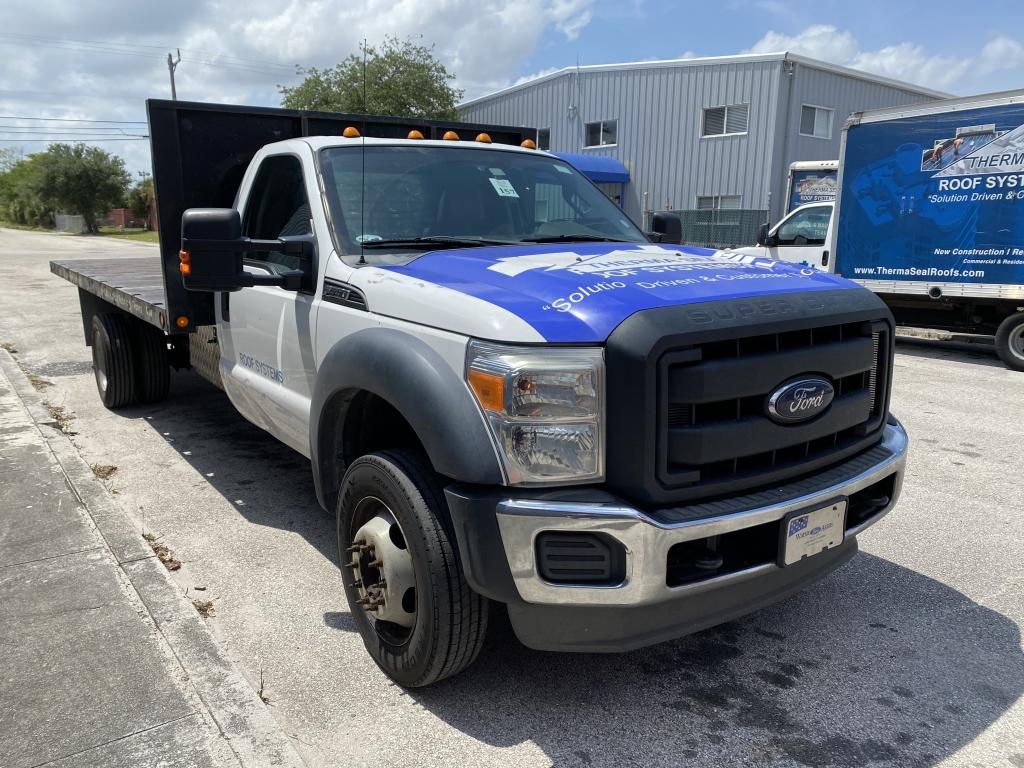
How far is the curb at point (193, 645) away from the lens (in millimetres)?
2535

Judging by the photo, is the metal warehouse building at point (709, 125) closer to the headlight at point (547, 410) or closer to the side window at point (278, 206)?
the side window at point (278, 206)

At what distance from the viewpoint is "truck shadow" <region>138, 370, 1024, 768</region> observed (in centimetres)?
259

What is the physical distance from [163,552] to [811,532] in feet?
10.1

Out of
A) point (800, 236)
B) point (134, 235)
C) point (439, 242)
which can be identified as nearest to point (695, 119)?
point (800, 236)

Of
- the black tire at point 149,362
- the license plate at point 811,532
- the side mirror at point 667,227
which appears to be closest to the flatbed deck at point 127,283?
the black tire at point 149,362

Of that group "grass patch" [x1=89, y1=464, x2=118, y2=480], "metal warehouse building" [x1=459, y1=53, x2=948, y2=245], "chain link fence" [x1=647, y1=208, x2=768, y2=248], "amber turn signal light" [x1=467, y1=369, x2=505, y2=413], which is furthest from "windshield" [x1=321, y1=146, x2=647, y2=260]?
"chain link fence" [x1=647, y1=208, x2=768, y2=248]

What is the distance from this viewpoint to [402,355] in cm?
265

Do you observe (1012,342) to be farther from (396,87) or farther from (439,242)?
(396,87)

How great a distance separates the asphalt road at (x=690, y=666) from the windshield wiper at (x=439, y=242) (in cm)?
156

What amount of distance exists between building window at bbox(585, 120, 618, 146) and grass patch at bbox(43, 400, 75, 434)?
73.1 feet

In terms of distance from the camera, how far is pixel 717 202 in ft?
80.0

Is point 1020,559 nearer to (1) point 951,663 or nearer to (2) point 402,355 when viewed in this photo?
(1) point 951,663

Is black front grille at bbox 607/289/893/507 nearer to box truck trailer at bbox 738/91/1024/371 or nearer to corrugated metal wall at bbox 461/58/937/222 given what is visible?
box truck trailer at bbox 738/91/1024/371

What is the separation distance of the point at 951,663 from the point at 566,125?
26310 millimetres
